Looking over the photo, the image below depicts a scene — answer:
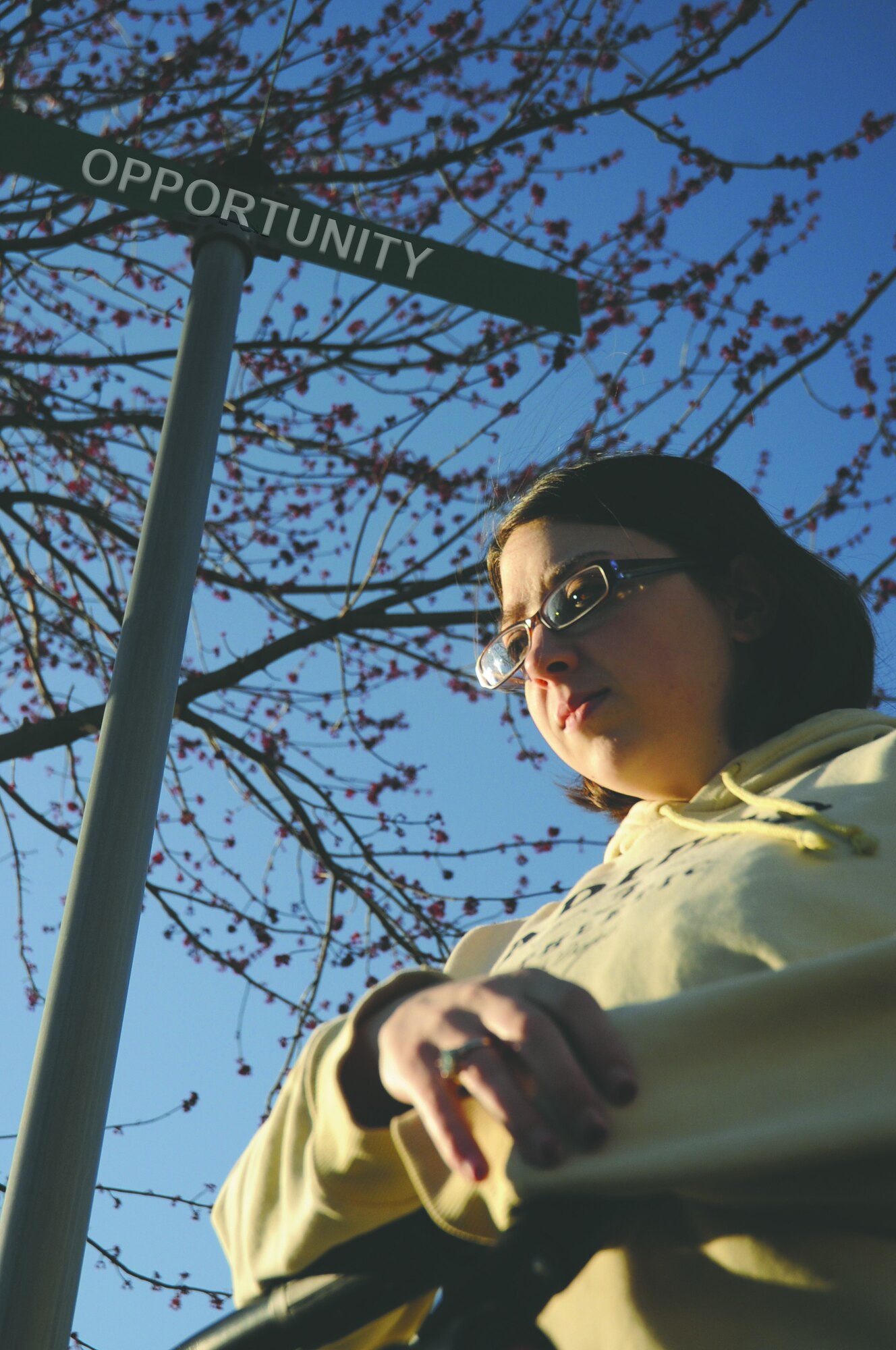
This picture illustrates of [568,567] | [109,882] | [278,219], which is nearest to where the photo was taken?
[109,882]

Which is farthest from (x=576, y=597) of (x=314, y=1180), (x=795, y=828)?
(x=314, y=1180)

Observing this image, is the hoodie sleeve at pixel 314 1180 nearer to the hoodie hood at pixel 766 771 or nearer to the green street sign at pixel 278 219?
the hoodie hood at pixel 766 771

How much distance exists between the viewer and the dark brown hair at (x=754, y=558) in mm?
1622

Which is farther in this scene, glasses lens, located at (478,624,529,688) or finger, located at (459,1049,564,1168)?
glasses lens, located at (478,624,529,688)

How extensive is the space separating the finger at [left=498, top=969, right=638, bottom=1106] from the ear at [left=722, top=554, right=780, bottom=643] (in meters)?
0.93

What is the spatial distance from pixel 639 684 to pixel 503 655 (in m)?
0.36

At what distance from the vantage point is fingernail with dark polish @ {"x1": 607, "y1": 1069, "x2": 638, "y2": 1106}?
811 millimetres

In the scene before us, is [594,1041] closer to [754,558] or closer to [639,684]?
[639,684]

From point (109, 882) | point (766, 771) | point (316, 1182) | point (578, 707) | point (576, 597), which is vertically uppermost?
point (576, 597)

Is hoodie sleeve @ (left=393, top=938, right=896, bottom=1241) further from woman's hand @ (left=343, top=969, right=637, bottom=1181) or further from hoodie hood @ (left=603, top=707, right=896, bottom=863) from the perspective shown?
hoodie hood @ (left=603, top=707, right=896, bottom=863)

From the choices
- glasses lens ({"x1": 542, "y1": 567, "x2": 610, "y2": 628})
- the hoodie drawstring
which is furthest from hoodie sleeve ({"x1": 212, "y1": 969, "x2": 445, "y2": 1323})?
glasses lens ({"x1": 542, "y1": 567, "x2": 610, "y2": 628})

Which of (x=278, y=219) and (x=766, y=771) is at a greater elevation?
(x=278, y=219)

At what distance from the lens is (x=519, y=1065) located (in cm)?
82

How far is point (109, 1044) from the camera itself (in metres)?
1.21
